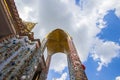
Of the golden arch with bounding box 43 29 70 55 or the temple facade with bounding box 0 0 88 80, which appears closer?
the temple facade with bounding box 0 0 88 80

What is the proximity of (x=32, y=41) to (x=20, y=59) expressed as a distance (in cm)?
287

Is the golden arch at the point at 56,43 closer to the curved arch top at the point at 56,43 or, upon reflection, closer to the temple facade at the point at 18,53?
the curved arch top at the point at 56,43

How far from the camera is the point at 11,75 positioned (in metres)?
5.86

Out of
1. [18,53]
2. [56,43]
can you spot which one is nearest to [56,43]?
[56,43]

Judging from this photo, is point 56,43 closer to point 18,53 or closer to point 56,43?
point 56,43

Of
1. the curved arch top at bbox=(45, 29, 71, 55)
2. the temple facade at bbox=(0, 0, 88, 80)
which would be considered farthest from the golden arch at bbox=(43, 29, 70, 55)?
the temple facade at bbox=(0, 0, 88, 80)

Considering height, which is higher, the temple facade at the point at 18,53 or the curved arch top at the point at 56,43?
the curved arch top at the point at 56,43

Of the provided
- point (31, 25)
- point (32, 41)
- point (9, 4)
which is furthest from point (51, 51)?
point (9, 4)

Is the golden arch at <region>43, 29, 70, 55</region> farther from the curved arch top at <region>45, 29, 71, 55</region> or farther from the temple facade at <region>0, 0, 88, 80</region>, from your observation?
the temple facade at <region>0, 0, 88, 80</region>

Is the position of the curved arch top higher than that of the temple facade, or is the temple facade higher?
the curved arch top

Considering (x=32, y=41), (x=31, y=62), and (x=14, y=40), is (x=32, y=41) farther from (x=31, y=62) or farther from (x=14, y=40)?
(x=31, y=62)

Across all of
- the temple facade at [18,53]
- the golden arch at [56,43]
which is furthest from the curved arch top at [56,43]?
the temple facade at [18,53]

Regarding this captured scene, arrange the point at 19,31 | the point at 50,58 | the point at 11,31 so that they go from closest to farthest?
the point at 11,31
the point at 19,31
the point at 50,58

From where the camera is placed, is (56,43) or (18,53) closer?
(18,53)
